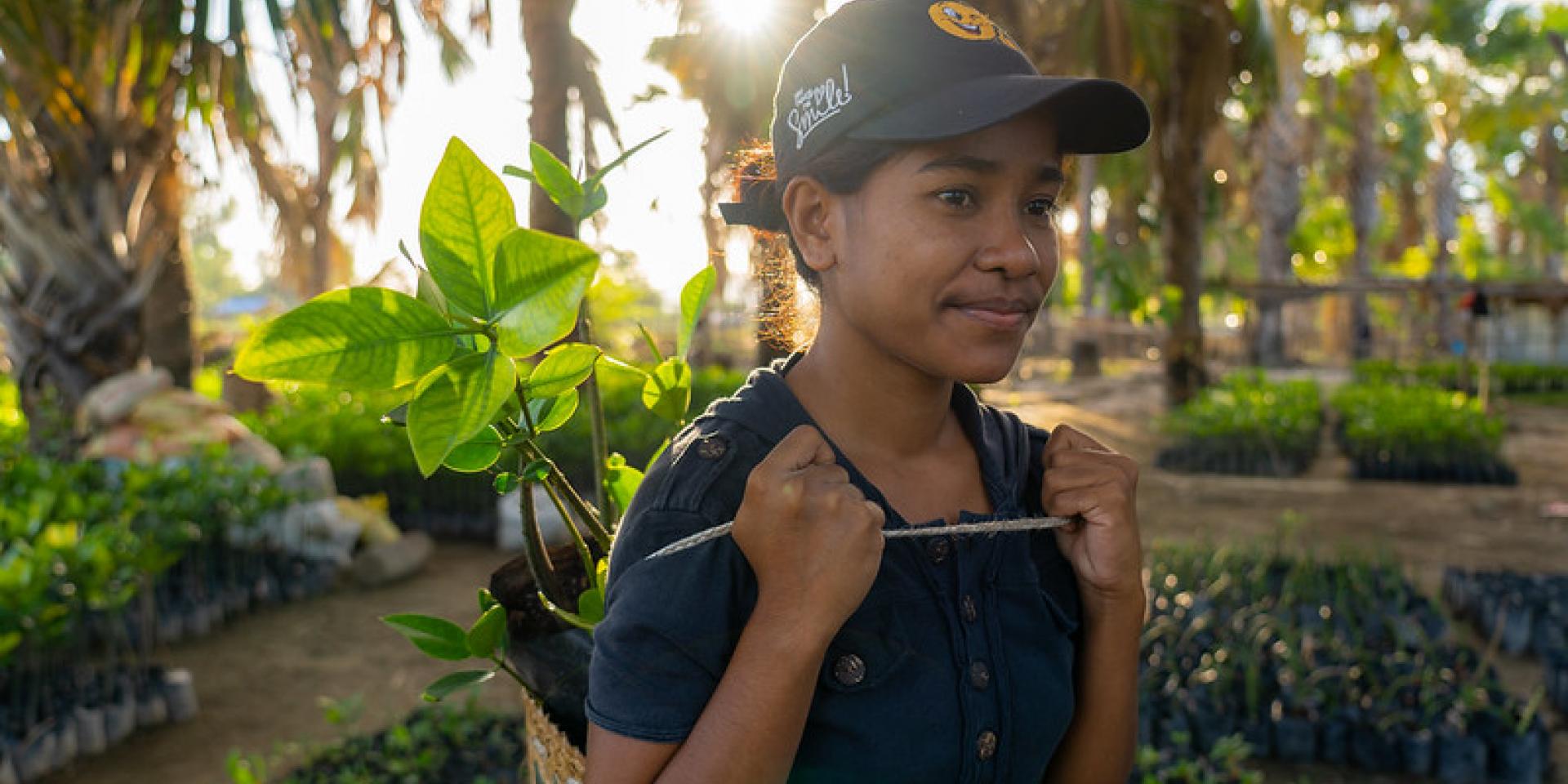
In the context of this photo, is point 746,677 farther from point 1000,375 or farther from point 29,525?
point 29,525

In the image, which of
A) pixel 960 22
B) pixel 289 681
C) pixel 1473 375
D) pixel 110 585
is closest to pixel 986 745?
pixel 960 22

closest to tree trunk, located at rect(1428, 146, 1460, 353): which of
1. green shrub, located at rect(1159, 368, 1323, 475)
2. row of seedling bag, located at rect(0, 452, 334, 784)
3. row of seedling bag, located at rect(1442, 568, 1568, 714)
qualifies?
green shrub, located at rect(1159, 368, 1323, 475)

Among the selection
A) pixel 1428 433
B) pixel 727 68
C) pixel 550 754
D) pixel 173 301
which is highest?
pixel 727 68

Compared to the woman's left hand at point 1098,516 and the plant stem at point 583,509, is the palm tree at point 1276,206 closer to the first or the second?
the woman's left hand at point 1098,516

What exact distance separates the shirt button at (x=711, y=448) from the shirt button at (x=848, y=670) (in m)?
0.24

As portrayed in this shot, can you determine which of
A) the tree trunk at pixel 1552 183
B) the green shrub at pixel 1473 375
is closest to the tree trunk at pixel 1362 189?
the green shrub at pixel 1473 375

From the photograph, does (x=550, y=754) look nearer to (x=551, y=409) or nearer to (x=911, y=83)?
(x=551, y=409)

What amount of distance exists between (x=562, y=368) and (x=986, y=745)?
0.58 metres

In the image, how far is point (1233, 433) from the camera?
10.3 metres

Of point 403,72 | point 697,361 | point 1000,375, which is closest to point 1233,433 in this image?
point 697,361

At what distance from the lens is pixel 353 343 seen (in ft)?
3.00

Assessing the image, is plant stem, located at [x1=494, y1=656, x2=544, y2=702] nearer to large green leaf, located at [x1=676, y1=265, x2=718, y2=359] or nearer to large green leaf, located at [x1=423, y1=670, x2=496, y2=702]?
large green leaf, located at [x1=423, y1=670, x2=496, y2=702]

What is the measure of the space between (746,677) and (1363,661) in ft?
13.2

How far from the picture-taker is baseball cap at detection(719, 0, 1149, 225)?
105 cm
